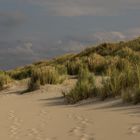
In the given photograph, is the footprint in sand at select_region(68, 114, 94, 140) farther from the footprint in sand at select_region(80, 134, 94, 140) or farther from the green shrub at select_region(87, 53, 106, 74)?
the green shrub at select_region(87, 53, 106, 74)

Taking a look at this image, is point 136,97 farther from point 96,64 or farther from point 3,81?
point 96,64

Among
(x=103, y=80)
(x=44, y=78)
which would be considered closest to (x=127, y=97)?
(x=103, y=80)

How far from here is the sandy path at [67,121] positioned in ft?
30.2

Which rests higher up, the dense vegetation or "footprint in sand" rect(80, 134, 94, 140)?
the dense vegetation

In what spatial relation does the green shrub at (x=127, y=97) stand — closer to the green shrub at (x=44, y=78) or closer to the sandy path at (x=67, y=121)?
the sandy path at (x=67, y=121)

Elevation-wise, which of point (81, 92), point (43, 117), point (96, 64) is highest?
point (96, 64)

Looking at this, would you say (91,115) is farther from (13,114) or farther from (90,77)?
(90,77)

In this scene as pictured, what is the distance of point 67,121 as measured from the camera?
37.3ft

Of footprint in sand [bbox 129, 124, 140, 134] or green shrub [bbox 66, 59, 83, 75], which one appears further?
green shrub [bbox 66, 59, 83, 75]

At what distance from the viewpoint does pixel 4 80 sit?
78.1 ft

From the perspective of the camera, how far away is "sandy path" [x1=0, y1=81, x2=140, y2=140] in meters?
9.21

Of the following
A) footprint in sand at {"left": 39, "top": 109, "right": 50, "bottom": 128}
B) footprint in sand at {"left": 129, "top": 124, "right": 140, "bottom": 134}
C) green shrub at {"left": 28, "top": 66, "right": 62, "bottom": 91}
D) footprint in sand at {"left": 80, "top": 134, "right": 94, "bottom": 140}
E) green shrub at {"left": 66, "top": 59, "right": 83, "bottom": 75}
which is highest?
green shrub at {"left": 66, "top": 59, "right": 83, "bottom": 75}

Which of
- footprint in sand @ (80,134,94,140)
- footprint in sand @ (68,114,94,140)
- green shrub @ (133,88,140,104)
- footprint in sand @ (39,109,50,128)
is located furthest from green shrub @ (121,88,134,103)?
footprint in sand @ (80,134,94,140)

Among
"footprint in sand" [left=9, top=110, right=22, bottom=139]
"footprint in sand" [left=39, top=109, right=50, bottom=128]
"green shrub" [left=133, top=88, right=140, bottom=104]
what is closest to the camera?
"footprint in sand" [left=9, top=110, right=22, bottom=139]
